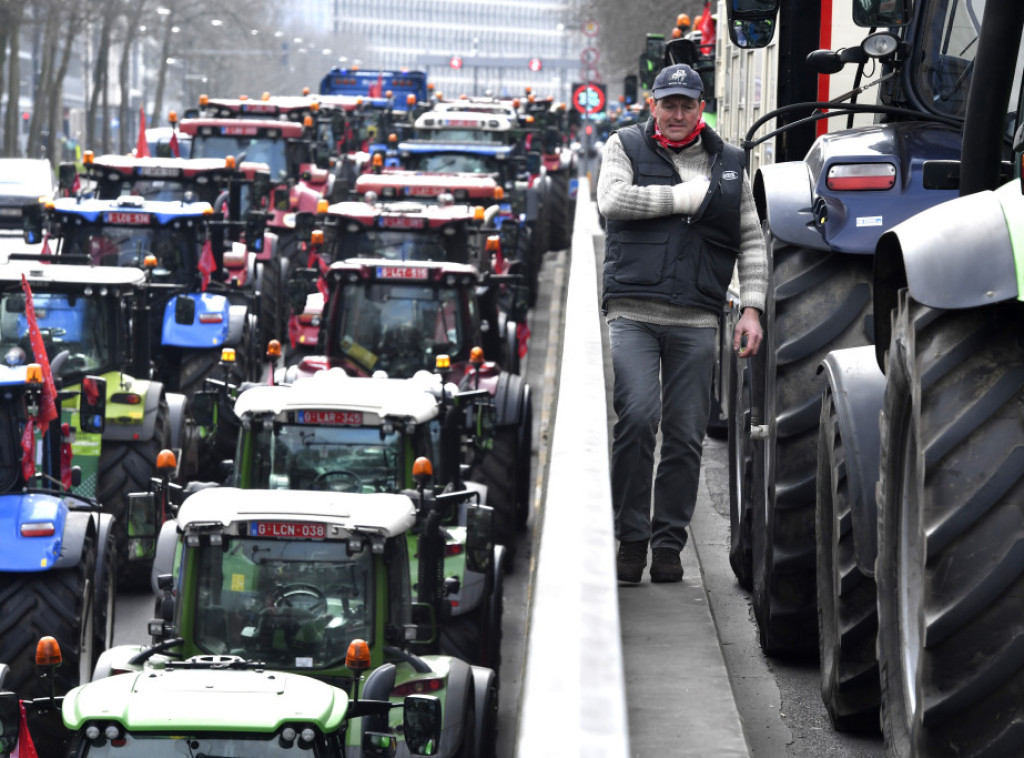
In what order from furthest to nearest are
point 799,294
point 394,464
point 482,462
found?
point 482,462
point 394,464
point 799,294

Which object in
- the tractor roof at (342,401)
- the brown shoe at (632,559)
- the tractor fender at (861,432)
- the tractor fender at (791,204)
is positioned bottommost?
the tractor roof at (342,401)

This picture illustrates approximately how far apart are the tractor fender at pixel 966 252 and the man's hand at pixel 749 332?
2.28 metres

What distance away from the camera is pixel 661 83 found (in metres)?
7.09

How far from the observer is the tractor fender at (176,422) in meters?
15.5

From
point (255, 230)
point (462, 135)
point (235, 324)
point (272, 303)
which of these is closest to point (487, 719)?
point (235, 324)

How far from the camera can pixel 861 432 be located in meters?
5.53

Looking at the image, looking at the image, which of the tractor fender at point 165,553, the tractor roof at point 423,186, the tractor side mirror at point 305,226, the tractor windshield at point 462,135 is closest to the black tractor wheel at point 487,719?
the tractor fender at point 165,553

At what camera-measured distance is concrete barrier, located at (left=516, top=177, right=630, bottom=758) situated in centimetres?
313

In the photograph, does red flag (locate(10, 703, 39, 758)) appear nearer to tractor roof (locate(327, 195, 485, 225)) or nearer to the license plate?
the license plate

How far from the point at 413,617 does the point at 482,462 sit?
522 centimetres

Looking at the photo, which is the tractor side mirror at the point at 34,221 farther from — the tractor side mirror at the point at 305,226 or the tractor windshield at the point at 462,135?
the tractor windshield at the point at 462,135

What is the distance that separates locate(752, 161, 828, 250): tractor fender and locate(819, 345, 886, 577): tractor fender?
102cm

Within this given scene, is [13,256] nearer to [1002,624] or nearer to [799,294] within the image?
[799,294]

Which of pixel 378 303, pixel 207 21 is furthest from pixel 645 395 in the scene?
pixel 207 21
